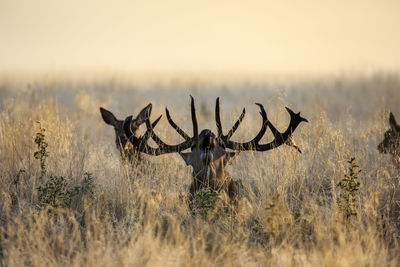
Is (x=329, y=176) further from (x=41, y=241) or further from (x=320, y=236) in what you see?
(x=41, y=241)

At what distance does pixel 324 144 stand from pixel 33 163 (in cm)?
465

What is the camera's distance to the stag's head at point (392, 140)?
6056 mm

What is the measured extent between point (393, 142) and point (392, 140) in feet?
0.20

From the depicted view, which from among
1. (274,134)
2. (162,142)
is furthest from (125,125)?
(274,134)

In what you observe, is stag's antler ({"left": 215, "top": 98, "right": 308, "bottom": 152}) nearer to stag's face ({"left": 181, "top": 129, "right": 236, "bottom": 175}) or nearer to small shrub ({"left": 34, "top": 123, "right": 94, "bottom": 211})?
stag's face ({"left": 181, "top": 129, "right": 236, "bottom": 175})

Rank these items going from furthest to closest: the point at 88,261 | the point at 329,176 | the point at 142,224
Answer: the point at 329,176, the point at 142,224, the point at 88,261

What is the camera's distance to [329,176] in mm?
6074

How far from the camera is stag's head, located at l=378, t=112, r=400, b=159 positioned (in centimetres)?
606

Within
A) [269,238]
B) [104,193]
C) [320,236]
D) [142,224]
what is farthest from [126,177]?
[320,236]

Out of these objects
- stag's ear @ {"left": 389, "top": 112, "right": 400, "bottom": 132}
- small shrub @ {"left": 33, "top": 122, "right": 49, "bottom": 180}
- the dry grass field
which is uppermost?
stag's ear @ {"left": 389, "top": 112, "right": 400, "bottom": 132}

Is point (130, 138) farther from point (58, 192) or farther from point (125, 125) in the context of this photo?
point (58, 192)

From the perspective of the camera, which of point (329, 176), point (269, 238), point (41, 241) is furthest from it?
point (329, 176)

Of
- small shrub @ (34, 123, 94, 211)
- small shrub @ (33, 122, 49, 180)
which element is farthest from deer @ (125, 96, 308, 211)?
small shrub @ (33, 122, 49, 180)

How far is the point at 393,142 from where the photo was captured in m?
6.23
